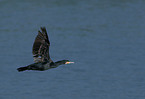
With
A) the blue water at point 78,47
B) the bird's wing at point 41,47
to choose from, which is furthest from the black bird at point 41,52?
the blue water at point 78,47

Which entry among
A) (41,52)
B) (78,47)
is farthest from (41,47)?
(78,47)

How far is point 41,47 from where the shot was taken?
1338 cm

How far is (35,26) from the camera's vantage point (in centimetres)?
2284

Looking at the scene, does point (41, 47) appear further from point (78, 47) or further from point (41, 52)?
point (78, 47)

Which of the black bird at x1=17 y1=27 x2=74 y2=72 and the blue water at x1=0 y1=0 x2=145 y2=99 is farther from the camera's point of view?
the blue water at x1=0 y1=0 x2=145 y2=99

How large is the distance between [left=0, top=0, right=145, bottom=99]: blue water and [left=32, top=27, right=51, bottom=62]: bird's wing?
1341 millimetres

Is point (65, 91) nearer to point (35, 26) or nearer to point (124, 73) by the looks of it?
point (124, 73)

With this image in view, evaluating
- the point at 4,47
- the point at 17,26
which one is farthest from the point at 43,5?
the point at 4,47

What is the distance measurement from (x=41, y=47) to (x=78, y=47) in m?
6.19

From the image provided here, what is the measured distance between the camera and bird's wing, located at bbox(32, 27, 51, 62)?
13.2 m

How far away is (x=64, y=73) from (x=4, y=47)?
432 cm

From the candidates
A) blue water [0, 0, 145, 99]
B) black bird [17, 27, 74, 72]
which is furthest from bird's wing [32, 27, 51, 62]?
blue water [0, 0, 145, 99]

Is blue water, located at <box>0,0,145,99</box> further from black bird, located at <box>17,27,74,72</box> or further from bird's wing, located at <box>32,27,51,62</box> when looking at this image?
A: bird's wing, located at <box>32,27,51,62</box>

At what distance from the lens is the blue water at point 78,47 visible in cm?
1477
